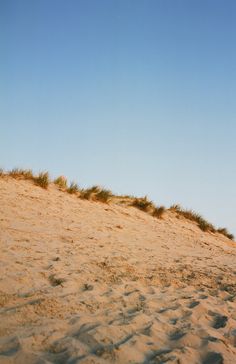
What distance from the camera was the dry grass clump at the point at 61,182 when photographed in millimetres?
10375

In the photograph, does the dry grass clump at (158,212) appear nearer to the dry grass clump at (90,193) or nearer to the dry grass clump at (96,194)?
the dry grass clump at (96,194)

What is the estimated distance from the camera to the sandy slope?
3.05 meters

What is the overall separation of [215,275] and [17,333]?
4.12m

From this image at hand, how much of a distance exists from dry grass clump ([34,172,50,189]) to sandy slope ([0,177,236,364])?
0.84 m

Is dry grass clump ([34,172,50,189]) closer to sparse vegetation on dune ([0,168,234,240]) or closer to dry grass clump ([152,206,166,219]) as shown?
sparse vegetation on dune ([0,168,234,240])

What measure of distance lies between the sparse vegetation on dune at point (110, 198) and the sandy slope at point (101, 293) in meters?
0.95

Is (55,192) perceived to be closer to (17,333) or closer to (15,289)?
(15,289)

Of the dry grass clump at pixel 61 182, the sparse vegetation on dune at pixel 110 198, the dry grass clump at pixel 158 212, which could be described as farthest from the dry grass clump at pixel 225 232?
the dry grass clump at pixel 61 182

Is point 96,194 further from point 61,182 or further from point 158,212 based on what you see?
point 158,212

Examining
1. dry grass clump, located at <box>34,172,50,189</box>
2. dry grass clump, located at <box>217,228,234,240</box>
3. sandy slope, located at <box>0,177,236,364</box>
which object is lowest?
sandy slope, located at <box>0,177,236,364</box>

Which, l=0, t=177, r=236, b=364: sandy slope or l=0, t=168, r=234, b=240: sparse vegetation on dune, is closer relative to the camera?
l=0, t=177, r=236, b=364: sandy slope

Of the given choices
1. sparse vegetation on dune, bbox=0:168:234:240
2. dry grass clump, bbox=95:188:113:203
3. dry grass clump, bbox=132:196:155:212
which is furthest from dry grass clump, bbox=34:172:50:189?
dry grass clump, bbox=132:196:155:212

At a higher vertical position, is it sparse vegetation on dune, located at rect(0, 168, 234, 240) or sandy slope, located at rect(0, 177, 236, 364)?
sparse vegetation on dune, located at rect(0, 168, 234, 240)

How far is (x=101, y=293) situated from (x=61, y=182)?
632cm
